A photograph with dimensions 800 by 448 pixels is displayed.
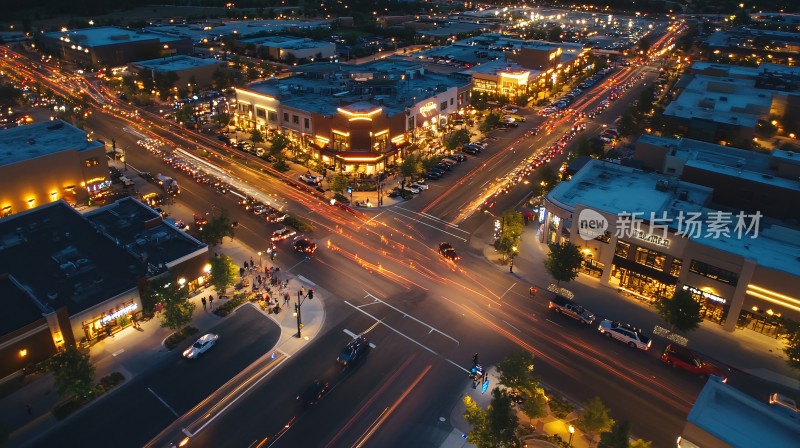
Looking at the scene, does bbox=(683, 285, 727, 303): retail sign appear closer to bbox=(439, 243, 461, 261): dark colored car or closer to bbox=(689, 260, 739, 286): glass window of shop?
bbox=(689, 260, 739, 286): glass window of shop

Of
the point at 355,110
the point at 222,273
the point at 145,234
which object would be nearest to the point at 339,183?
the point at 355,110

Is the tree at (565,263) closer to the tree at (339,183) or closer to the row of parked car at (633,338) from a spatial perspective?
the row of parked car at (633,338)

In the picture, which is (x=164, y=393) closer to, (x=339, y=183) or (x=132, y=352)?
(x=132, y=352)

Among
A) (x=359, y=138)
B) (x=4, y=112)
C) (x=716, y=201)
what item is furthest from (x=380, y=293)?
(x=4, y=112)

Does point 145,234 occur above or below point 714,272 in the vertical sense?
below

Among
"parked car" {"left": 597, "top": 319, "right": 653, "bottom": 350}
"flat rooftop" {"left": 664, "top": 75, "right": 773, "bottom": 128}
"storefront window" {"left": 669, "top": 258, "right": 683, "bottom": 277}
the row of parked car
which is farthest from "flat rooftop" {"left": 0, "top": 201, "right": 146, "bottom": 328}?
"flat rooftop" {"left": 664, "top": 75, "right": 773, "bottom": 128}
